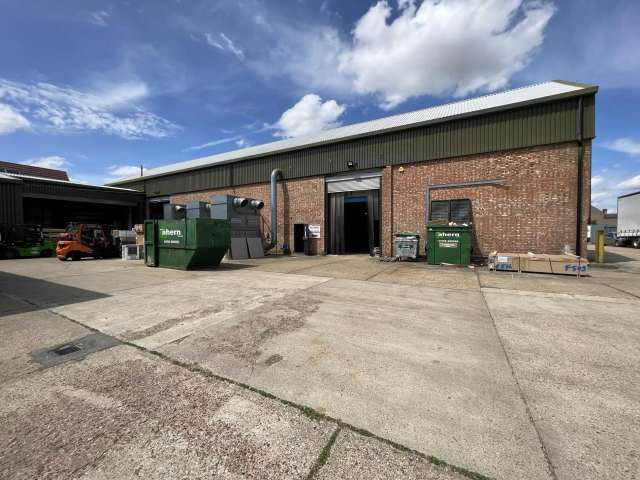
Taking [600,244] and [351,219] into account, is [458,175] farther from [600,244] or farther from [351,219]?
[351,219]

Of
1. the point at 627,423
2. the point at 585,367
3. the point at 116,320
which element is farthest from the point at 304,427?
the point at 116,320

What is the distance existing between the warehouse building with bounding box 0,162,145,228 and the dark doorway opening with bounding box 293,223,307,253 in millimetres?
16890

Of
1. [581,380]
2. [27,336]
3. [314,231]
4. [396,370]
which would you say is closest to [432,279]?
[581,380]

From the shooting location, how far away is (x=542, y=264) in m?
8.57

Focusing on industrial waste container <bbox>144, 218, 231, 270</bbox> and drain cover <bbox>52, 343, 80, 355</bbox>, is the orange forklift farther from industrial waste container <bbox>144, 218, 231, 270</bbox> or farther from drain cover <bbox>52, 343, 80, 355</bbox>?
drain cover <bbox>52, 343, 80, 355</bbox>

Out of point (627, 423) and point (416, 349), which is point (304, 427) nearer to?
point (416, 349)

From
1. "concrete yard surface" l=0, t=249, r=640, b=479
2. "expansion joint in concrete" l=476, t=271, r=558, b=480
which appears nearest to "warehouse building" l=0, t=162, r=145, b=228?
"concrete yard surface" l=0, t=249, r=640, b=479

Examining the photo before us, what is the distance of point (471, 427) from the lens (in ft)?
6.57

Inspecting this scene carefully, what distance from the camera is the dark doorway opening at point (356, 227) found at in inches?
711

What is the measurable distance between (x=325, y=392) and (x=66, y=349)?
3.28 metres

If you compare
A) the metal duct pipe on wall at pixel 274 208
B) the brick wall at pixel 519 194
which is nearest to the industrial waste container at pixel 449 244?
the brick wall at pixel 519 194

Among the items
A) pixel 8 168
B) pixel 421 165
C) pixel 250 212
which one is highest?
pixel 8 168

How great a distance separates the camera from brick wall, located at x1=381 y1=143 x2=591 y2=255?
10.9 metres

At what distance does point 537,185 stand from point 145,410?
→ 14.3m
